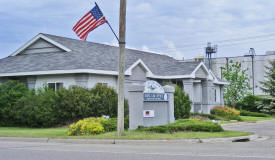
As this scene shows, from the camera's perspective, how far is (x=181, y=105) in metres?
26.8

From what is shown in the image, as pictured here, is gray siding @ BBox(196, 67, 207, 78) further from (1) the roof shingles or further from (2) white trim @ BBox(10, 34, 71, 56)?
(2) white trim @ BBox(10, 34, 71, 56)

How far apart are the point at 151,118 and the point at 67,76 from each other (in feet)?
28.1

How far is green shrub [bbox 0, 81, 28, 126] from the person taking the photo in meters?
24.2

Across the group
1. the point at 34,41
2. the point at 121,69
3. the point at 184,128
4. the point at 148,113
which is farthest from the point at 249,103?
the point at 121,69

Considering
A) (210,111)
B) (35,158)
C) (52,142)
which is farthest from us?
(210,111)

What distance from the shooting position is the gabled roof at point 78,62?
25391 millimetres

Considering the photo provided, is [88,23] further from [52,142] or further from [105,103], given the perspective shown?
[105,103]

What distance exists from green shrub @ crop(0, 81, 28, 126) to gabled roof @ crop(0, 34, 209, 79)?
57.1 inches

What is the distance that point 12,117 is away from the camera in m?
24.5

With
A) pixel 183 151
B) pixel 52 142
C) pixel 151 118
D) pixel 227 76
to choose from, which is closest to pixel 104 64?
pixel 151 118

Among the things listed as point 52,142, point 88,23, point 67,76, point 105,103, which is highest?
point 88,23

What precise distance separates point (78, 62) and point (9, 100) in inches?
193

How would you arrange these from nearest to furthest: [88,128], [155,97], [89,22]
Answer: [89,22] → [88,128] → [155,97]

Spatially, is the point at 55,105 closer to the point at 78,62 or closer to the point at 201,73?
the point at 78,62
